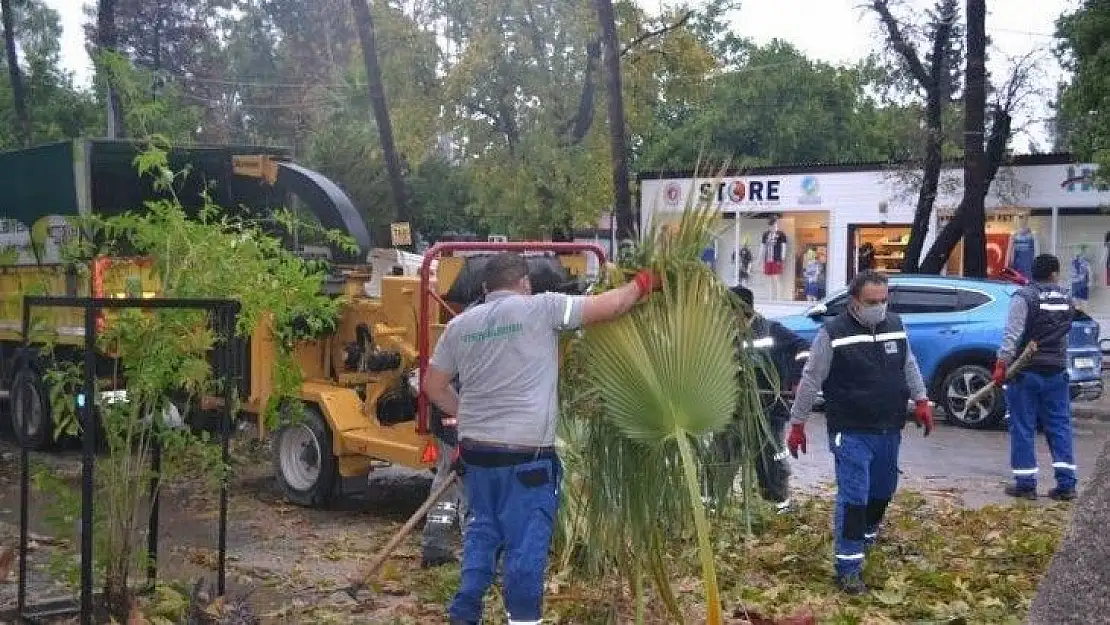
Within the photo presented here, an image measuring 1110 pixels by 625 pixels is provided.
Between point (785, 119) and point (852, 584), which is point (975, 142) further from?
point (785, 119)

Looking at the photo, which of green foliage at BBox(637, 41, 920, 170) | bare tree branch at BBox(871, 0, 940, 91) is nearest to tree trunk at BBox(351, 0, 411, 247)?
bare tree branch at BBox(871, 0, 940, 91)

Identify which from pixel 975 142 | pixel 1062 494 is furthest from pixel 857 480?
pixel 975 142

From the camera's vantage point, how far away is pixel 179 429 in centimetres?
570

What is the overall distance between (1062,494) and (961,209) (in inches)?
519

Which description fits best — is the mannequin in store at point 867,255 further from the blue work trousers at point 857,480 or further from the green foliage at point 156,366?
the green foliage at point 156,366

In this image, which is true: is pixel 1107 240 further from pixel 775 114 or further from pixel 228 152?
pixel 775 114

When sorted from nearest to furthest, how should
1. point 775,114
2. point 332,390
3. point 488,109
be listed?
point 332,390
point 488,109
point 775,114

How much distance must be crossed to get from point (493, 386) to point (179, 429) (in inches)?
63.2

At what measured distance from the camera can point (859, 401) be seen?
21.8 feet

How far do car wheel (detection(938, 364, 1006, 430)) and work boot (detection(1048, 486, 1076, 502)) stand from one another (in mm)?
4389

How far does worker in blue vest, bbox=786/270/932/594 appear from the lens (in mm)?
6598

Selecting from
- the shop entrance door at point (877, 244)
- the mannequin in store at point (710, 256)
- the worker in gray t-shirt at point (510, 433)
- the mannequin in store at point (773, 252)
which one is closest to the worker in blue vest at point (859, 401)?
the mannequin in store at point (710, 256)

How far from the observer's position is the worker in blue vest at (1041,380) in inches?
366

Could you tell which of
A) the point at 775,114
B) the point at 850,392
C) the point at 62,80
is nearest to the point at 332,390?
the point at 850,392
